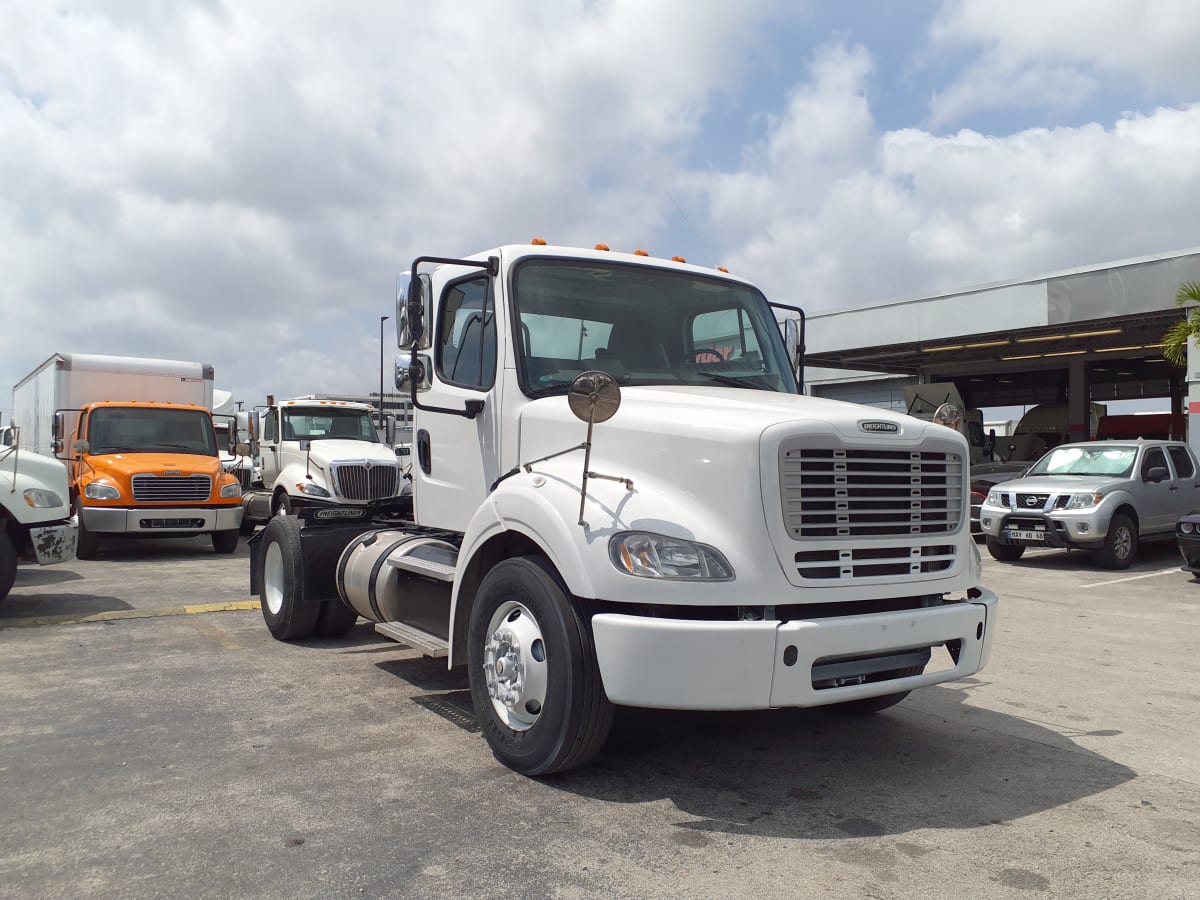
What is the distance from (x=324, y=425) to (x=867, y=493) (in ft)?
40.2

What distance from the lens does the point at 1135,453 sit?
1405 cm

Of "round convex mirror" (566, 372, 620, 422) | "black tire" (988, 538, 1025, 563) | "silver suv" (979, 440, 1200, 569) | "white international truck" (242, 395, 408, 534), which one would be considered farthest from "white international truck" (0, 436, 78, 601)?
"black tire" (988, 538, 1025, 563)

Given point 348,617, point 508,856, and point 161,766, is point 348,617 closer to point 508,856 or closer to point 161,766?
point 161,766

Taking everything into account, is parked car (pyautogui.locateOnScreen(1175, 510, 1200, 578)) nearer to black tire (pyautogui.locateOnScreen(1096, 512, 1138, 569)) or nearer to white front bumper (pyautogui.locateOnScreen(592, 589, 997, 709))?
black tire (pyautogui.locateOnScreen(1096, 512, 1138, 569))

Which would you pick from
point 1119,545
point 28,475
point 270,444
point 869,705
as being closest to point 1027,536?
point 1119,545

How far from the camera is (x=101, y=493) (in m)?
13.0

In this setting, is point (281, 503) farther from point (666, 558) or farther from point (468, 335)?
point (666, 558)

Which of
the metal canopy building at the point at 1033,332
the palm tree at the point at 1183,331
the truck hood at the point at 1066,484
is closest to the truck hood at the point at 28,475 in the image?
the truck hood at the point at 1066,484

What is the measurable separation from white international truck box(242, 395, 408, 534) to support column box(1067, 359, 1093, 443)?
25402 mm

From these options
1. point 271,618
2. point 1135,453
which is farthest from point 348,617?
point 1135,453

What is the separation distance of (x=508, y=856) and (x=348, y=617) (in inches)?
169

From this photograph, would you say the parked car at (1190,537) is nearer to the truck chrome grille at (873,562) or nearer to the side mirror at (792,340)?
the side mirror at (792,340)

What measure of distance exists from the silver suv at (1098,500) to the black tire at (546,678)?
10447 mm

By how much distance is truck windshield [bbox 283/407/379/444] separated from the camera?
14992mm
